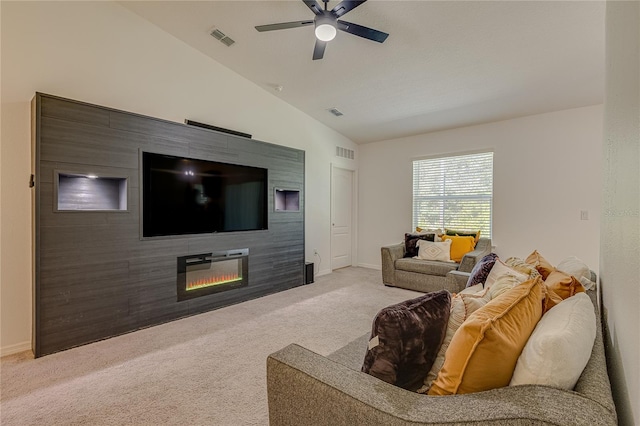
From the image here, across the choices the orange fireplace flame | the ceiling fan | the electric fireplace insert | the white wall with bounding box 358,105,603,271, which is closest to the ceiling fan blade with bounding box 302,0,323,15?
the ceiling fan

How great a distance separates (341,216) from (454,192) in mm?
2179

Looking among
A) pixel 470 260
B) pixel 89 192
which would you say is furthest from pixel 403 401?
pixel 470 260

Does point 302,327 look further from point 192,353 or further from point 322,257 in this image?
point 322,257

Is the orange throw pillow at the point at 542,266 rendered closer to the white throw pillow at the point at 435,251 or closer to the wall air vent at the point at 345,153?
the white throw pillow at the point at 435,251

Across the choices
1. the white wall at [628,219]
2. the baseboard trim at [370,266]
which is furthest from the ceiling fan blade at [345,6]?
the baseboard trim at [370,266]

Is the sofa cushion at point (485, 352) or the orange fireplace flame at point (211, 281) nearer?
the sofa cushion at point (485, 352)

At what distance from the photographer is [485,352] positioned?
86 cm

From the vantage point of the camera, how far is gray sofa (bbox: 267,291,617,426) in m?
0.63

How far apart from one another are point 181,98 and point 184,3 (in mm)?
1020

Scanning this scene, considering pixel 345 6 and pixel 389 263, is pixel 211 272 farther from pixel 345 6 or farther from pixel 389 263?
pixel 345 6

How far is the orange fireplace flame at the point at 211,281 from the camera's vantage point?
11.3 feet

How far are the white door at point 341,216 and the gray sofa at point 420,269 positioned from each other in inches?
54.3

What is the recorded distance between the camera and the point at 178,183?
131 inches

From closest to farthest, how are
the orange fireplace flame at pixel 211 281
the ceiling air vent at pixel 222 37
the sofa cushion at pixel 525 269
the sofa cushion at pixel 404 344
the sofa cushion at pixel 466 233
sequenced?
1. the sofa cushion at pixel 404 344
2. the sofa cushion at pixel 525 269
3. the ceiling air vent at pixel 222 37
4. the orange fireplace flame at pixel 211 281
5. the sofa cushion at pixel 466 233
